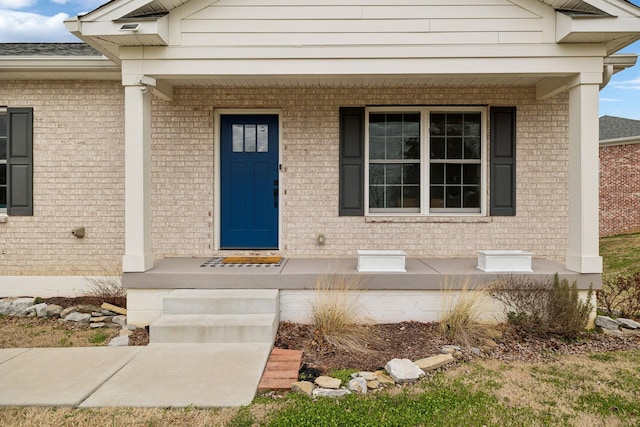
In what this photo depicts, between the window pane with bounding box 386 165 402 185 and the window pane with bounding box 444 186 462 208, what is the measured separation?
0.77 m

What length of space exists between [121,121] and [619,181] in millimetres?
17340

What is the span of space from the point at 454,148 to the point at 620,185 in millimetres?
13326

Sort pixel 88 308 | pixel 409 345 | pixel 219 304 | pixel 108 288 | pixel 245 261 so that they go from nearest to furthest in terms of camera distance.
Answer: pixel 409 345 < pixel 219 304 < pixel 88 308 < pixel 245 261 < pixel 108 288

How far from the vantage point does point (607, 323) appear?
498 cm

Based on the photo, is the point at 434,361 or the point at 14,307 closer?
the point at 434,361

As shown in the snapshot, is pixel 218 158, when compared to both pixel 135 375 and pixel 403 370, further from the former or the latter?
pixel 403 370

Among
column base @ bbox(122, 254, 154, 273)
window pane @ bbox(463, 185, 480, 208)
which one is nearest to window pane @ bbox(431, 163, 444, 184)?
window pane @ bbox(463, 185, 480, 208)

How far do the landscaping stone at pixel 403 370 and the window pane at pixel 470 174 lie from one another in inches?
142

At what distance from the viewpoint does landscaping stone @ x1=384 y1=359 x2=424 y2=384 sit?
11.3 feet

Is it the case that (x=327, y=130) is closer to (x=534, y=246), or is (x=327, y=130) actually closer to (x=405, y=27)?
(x=405, y=27)

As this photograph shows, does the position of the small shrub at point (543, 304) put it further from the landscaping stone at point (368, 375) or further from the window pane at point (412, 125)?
the window pane at point (412, 125)

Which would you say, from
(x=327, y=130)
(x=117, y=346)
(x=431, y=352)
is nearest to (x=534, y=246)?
(x=431, y=352)

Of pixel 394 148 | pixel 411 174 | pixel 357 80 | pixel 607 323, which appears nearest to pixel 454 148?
pixel 411 174

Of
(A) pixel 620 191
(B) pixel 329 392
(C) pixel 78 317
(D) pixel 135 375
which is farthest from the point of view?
(A) pixel 620 191
